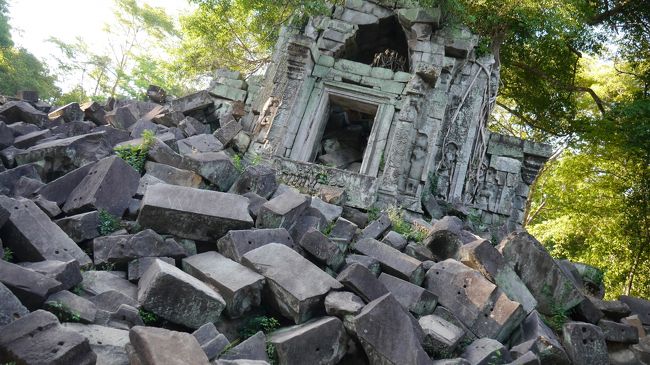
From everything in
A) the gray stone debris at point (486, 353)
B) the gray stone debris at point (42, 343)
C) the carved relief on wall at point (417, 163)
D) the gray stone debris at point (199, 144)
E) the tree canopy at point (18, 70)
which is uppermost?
the tree canopy at point (18, 70)

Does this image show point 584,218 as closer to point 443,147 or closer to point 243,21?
point 443,147

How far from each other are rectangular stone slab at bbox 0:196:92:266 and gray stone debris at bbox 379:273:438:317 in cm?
260

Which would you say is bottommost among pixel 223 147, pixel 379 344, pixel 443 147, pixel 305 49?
pixel 379 344

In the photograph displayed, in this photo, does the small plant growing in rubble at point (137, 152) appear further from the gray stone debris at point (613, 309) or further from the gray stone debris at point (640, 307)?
the gray stone debris at point (640, 307)

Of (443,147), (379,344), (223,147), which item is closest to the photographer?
(379,344)

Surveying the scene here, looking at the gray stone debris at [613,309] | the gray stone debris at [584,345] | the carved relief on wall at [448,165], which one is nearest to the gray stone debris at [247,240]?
the gray stone debris at [584,345]

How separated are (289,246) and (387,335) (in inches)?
53.5

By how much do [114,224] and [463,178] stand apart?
6526 millimetres

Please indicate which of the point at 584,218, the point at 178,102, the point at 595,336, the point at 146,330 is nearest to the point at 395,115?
the point at 178,102

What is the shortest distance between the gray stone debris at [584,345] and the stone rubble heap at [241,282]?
0.01m

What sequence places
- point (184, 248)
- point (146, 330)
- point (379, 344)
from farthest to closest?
point (184, 248) → point (379, 344) → point (146, 330)

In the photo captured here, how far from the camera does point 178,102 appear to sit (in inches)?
360

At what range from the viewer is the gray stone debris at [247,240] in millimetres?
4068

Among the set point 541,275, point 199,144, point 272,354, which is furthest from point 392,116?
point 272,354
